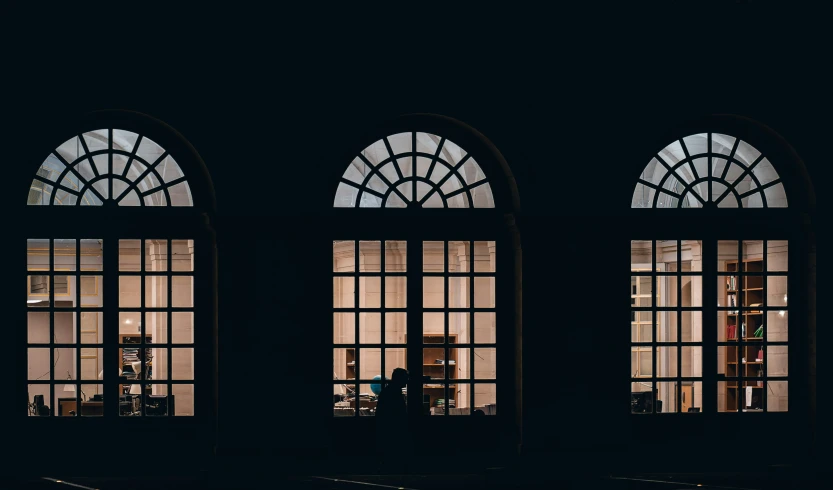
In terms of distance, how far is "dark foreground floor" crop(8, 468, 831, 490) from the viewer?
39.7 ft

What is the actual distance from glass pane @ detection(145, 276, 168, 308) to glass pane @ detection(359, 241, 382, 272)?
2.46m

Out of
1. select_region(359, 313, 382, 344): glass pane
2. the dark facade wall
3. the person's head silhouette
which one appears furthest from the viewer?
select_region(359, 313, 382, 344): glass pane

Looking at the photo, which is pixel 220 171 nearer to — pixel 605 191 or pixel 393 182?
pixel 393 182

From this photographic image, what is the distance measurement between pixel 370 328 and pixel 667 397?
13.0 feet

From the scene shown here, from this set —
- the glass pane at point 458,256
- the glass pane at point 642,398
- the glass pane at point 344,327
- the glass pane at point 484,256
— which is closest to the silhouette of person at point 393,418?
the glass pane at point 344,327

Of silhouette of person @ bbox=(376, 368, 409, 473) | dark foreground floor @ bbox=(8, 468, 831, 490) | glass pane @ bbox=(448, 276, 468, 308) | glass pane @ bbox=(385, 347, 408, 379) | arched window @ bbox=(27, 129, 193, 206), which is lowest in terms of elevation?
dark foreground floor @ bbox=(8, 468, 831, 490)

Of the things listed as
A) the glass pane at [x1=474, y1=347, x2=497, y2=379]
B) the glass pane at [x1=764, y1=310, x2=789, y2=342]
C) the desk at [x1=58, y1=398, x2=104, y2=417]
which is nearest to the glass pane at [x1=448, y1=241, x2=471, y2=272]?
the glass pane at [x1=474, y1=347, x2=497, y2=379]

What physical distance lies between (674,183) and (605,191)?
3.38 ft

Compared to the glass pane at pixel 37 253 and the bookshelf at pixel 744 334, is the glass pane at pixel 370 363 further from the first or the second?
the bookshelf at pixel 744 334

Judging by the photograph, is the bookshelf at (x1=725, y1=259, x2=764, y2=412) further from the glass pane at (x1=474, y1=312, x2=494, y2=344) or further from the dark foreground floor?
the glass pane at (x1=474, y1=312, x2=494, y2=344)

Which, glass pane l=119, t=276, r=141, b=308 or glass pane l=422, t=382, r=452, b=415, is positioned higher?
glass pane l=119, t=276, r=141, b=308

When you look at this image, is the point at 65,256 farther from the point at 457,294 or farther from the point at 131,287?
the point at 457,294

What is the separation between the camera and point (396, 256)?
43.1 ft

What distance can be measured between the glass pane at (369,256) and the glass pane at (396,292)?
22cm
